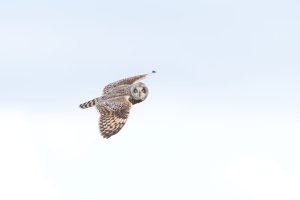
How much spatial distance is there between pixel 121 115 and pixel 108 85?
575 centimetres

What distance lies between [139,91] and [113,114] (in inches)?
116

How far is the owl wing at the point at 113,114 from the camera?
5659 cm

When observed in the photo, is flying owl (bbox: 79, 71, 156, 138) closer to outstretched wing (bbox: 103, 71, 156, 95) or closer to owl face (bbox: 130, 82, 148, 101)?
owl face (bbox: 130, 82, 148, 101)

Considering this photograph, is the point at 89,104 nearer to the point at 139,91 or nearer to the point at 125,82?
the point at 139,91

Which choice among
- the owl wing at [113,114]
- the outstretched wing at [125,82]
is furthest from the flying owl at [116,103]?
the outstretched wing at [125,82]

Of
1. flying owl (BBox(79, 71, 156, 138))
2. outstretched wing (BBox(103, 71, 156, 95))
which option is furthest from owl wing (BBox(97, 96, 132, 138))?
outstretched wing (BBox(103, 71, 156, 95))

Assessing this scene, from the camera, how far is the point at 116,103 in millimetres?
59156

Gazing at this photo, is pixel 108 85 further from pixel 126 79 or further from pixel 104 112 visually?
pixel 104 112

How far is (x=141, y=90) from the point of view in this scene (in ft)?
199

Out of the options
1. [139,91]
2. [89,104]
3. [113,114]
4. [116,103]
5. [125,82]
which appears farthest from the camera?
[125,82]

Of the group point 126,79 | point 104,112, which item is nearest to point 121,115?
point 104,112

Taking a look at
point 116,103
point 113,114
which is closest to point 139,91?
point 116,103

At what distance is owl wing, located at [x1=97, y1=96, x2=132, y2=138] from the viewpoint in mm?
56594

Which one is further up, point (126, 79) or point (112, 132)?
point (126, 79)
